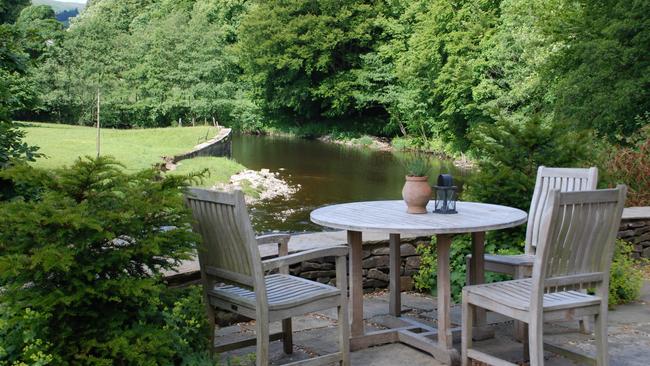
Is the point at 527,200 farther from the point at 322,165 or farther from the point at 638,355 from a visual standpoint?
the point at 322,165

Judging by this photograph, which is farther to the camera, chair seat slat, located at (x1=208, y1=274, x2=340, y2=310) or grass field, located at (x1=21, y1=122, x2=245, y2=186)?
grass field, located at (x1=21, y1=122, x2=245, y2=186)

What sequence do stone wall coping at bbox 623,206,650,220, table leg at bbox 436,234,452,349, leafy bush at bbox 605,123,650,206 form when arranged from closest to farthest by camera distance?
table leg at bbox 436,234,452,349, stone wall coping at bbox 623,206,650,220, leafy bush at bbox 605,123,650,206

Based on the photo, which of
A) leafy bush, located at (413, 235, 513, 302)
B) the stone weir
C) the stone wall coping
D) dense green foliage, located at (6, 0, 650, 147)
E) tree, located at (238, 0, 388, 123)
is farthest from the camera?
tree, located at (238, 0, 388, 123)

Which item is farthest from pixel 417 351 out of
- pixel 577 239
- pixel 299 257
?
pixel 577 239

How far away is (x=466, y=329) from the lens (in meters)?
3.78

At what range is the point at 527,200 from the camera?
5688 millimetres

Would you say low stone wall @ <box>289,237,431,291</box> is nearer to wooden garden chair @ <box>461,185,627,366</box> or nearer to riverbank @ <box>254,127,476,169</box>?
wooden garden chair @ <box>461,185,627,366</box>

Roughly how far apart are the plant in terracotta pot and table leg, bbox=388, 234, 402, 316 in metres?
0.40

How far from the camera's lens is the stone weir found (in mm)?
27472

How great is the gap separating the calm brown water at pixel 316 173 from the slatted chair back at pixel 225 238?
470 inches

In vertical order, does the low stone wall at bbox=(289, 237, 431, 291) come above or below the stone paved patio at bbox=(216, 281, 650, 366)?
above

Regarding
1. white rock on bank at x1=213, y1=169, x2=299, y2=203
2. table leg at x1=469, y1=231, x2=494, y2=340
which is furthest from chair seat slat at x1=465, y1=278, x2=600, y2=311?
white rock on bank at x1=213, y1=169, x2=299, y2=203

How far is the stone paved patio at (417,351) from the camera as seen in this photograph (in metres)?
4.14

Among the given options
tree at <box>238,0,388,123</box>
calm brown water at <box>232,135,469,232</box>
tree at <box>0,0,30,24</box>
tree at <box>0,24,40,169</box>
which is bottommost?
calm brown water at <box>232,135,469,232</box>
